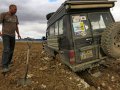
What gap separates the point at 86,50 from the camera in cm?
925

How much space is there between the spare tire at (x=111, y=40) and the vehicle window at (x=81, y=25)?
54cm

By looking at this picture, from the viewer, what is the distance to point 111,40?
9062 mm

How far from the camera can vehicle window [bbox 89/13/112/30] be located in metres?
9.59

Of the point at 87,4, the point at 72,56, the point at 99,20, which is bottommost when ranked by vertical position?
the point at 72,56

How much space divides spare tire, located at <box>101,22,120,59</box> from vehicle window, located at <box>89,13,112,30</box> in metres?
0.49

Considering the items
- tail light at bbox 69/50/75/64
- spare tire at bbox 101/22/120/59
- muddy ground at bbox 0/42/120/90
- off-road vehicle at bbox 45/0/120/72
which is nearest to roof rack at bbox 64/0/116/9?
off-road vehicle at bbox 45/0/120/72

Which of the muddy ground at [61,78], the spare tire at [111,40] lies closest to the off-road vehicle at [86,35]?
the spare tire at [111,40]

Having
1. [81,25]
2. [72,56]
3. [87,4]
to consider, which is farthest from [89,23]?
[72,56]

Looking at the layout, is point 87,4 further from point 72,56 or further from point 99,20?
point 72,56

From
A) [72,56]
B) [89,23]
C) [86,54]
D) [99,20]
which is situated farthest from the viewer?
[99,20]

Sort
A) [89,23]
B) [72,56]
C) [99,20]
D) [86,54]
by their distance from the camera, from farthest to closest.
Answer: [99,20], [89,23], [86,54], [72,56]

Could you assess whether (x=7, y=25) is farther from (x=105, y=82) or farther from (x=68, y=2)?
(x=105, y=82)

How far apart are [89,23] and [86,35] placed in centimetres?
40

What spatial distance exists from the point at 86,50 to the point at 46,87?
1523 mm
